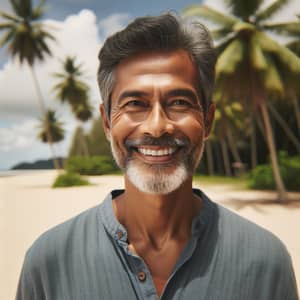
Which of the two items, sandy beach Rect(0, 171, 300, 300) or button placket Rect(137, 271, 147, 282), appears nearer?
button placket Rect(137, 271, 147, 282)

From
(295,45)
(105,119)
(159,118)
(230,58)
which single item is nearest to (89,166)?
(295,45)

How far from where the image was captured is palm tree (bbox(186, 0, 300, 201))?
14258mm

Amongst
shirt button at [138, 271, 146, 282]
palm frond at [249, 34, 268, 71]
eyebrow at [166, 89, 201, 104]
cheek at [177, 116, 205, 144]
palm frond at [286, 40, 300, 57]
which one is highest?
palm frond at [286, 40, 300, 57]

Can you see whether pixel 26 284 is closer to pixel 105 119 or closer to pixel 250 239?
pixel 105 119

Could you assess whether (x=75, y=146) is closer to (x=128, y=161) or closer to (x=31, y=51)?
(x=31, y=51)

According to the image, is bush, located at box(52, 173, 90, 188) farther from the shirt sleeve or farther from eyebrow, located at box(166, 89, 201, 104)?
eyebrow, located at box(166, 89, 201, 104)

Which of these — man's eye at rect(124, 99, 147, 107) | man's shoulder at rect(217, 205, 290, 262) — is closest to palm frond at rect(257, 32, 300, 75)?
man's shoulder at rect(217, 205, 290, 262)

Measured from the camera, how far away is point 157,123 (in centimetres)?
146

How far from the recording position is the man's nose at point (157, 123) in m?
1.46

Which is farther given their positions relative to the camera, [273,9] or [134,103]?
[273,9]

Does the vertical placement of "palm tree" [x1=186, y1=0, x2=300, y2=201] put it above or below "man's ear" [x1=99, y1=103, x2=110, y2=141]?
above

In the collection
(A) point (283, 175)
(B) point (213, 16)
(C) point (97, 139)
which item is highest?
(B) point (213, 16)

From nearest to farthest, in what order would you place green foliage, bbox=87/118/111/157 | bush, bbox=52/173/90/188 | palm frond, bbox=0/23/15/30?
bush, bbox=52/173/90/188
palm frond, bbox=0/23/15/30
green foliage, bbox=87/118/111/157

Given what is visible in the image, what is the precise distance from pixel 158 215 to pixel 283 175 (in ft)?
57.0
